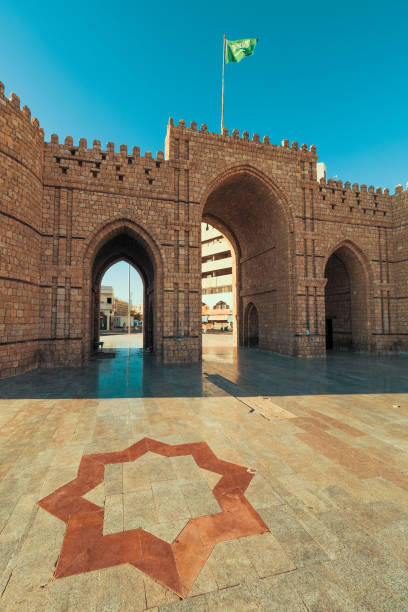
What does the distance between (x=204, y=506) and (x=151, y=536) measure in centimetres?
70

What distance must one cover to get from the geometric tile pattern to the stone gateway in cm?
891

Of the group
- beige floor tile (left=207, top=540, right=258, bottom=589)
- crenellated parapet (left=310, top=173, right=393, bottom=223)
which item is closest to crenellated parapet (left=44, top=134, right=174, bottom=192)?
crenellated parapet (left=310, top=173, right=393, bottom=223)

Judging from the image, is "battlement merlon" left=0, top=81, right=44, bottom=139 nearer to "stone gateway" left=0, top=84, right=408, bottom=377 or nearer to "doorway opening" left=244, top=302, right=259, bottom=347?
"stone gateway" left=0, top=84, right=408, bottom=377

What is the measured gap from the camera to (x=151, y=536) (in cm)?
265

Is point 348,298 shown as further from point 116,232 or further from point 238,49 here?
point 238,49

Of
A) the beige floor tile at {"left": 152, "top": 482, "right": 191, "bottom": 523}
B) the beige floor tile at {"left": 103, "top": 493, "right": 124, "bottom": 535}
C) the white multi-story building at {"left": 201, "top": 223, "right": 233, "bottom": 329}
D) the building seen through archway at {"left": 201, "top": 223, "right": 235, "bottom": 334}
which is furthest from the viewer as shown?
the white multi-story building at {"left": 201, "top": 223, "right": 233, "bottom": 329}

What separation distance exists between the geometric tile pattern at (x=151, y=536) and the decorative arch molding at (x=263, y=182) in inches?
551

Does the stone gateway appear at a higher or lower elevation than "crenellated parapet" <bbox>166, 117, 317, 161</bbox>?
lower

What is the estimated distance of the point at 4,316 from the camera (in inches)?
400

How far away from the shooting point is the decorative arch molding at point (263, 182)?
15117mm

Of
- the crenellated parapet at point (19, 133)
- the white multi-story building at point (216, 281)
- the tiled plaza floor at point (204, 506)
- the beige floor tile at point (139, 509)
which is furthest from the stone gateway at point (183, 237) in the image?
the white multi-story building at point (216, 281)

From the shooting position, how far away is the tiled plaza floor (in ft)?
6.90

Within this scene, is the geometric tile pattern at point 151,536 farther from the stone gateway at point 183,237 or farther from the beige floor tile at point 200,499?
the stone gateway at point 183,237

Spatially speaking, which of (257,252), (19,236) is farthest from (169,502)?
(257,252)
